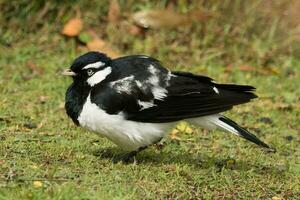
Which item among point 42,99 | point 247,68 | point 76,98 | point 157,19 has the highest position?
point 76,98

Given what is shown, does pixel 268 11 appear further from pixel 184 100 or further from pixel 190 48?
pixel 184 100

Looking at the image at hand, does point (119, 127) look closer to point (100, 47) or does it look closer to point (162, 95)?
point (162, 95)

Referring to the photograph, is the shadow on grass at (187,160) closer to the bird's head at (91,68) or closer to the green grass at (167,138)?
the green grass at (167,138)

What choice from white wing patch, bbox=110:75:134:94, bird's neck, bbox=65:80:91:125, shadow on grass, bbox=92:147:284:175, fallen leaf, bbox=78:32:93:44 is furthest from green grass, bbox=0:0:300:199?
white wing patch, bbox=110:75:134:94

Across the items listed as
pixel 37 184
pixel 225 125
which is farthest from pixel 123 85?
pixel 37 184

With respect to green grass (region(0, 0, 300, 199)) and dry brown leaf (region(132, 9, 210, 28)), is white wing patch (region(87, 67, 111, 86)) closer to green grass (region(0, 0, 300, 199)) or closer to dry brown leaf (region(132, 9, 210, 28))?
green grass (region(0, 0, 300, 199))

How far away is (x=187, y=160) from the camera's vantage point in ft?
20.5

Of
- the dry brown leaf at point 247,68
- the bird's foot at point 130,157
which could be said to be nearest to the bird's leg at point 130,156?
the bird's foot at point 130,157

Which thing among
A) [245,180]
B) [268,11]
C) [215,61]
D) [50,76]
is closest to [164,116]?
[245,180]

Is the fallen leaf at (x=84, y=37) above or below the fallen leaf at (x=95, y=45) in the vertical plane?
above

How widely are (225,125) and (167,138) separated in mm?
1126

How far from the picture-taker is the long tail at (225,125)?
5883 mm

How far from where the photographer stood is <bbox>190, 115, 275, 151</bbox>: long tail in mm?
5883

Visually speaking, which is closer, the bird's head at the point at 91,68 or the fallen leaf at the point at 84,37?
the bird's head at the point at 91,68
